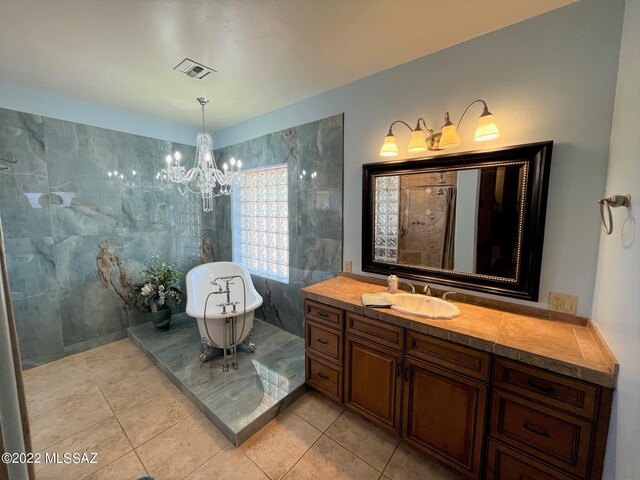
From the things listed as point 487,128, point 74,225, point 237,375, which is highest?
point 487,128

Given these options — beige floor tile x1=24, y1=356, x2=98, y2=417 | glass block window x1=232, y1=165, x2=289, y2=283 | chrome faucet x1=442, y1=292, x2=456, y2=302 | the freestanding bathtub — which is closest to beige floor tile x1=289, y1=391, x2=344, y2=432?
the freestanding bathtub

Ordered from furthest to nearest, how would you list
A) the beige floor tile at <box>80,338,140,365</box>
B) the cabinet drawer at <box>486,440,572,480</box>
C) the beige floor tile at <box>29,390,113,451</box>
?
the beige floor tile at <box>80,338,140,365</box>
the beige floor tile at <box>29,390,113,451</box>
the cabinet drawer at <box>486,440,572,480</box>

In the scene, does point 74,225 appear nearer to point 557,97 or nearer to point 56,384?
point 56,384

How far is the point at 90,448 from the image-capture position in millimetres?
1756

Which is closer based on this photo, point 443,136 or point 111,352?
point 443,136

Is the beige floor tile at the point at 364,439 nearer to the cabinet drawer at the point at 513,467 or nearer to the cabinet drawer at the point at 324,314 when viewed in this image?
the cabinet drawer at the point at 513,467

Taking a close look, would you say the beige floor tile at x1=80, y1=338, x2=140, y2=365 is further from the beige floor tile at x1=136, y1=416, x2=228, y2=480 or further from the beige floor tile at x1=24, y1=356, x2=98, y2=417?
the beige floor tile at x1=136, y1=416, x2=228, y2=480

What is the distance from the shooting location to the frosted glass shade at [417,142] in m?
1.88

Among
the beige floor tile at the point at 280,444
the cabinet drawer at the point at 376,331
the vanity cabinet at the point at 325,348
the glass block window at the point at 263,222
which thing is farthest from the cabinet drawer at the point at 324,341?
the glass block window at the point at 263,222

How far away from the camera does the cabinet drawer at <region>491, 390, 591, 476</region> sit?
115 cm

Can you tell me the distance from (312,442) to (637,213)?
2.16 m

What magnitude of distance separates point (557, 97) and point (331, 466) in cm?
262

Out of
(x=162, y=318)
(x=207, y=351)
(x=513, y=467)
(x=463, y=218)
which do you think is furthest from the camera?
(x=162, y=318)

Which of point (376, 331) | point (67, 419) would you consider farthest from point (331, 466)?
point (67, 419)
